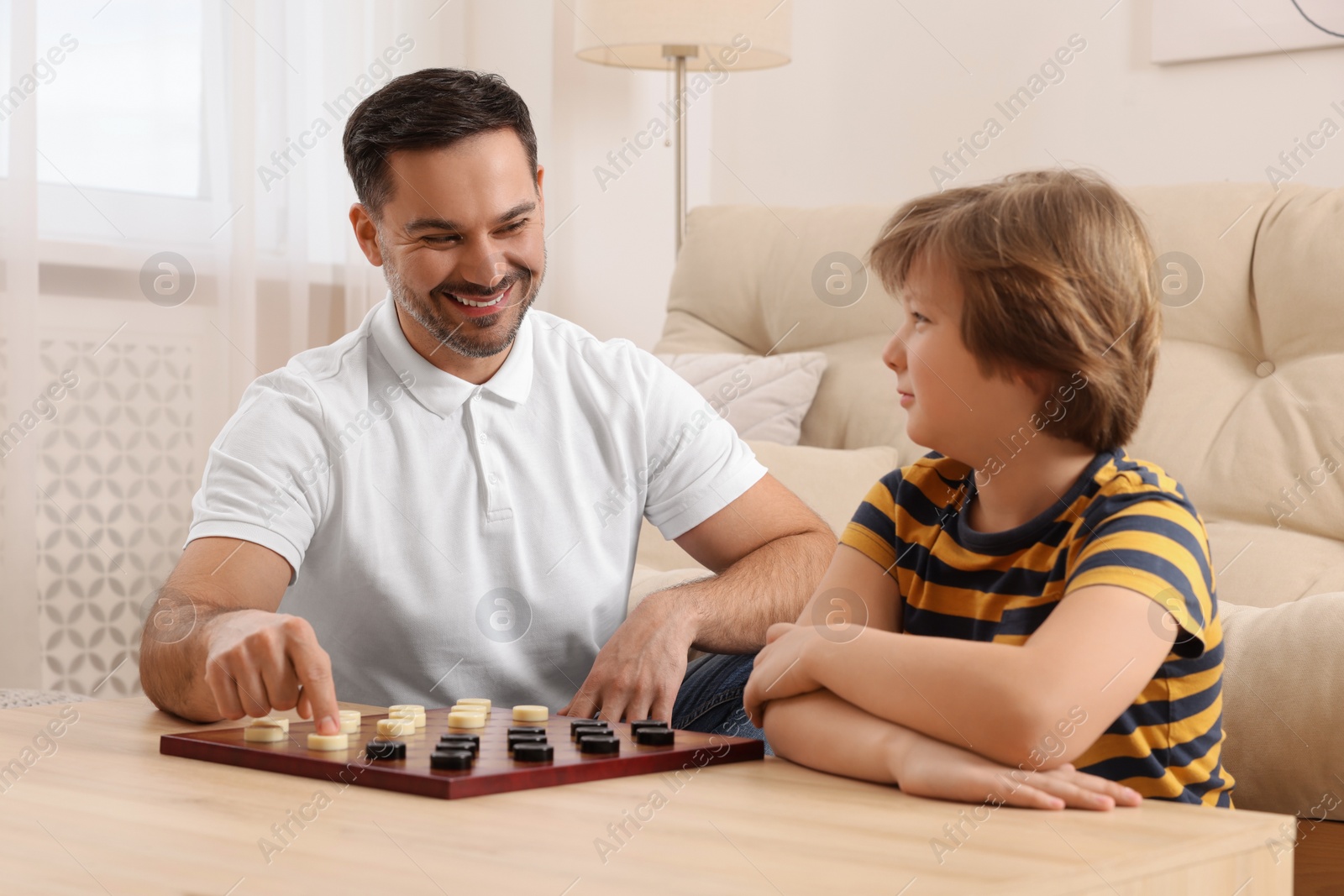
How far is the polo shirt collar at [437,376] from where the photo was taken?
1327mm

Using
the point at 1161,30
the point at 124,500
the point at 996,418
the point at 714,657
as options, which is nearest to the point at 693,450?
the point at 714,657

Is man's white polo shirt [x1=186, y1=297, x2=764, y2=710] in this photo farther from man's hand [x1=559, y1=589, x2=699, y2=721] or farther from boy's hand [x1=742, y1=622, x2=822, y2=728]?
boy's hand [x1=742, y1=622, x2=822, y2=728]

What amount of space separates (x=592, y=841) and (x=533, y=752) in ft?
0.45

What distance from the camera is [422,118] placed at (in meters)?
A: 1.34

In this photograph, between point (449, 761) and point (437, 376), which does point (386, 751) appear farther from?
point (437, 376)

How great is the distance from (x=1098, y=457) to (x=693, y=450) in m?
0.59

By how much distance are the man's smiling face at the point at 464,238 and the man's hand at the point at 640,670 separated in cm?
36

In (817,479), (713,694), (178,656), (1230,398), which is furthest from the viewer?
(817,479)

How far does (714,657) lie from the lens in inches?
51.3

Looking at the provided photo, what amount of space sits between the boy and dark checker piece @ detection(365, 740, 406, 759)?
238mm

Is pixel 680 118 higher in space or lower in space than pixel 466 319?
higher

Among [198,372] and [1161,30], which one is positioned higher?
[1161,30]

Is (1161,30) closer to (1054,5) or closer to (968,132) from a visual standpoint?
(1054,5)

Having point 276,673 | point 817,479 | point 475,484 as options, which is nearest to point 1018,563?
point 276,673
